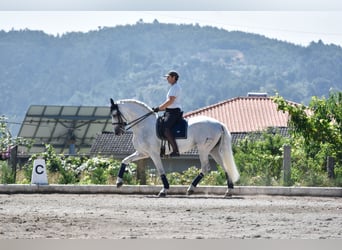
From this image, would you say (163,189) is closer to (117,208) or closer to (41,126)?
(117,208)

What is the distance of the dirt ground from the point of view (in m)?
11.8

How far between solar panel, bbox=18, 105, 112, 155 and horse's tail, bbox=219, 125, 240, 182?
1823 inches

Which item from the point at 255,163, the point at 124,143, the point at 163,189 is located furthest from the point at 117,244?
the point at 124,143

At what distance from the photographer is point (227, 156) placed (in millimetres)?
19656

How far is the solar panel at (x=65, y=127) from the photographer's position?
2677 inches

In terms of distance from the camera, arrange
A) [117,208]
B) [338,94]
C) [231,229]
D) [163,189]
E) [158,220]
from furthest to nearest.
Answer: [338,94] → [163,189] → [117,208] → [158,220] → [231,229]

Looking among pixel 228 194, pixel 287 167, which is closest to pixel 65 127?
pixel 287 167

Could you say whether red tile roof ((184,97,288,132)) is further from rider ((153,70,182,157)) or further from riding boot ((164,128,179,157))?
rider ((153,70,182,157))

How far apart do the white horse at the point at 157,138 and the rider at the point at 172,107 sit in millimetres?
266

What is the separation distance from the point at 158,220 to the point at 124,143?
46869mm

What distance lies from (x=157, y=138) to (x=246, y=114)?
184 feet

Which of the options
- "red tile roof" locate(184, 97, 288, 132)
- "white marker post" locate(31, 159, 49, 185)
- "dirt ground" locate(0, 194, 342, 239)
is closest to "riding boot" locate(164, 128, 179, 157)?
"dirt ground" locate(0, 194, 342, 239)

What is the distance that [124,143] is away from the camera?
6044cm

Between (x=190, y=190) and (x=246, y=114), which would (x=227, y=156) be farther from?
(x=246, y=114)
